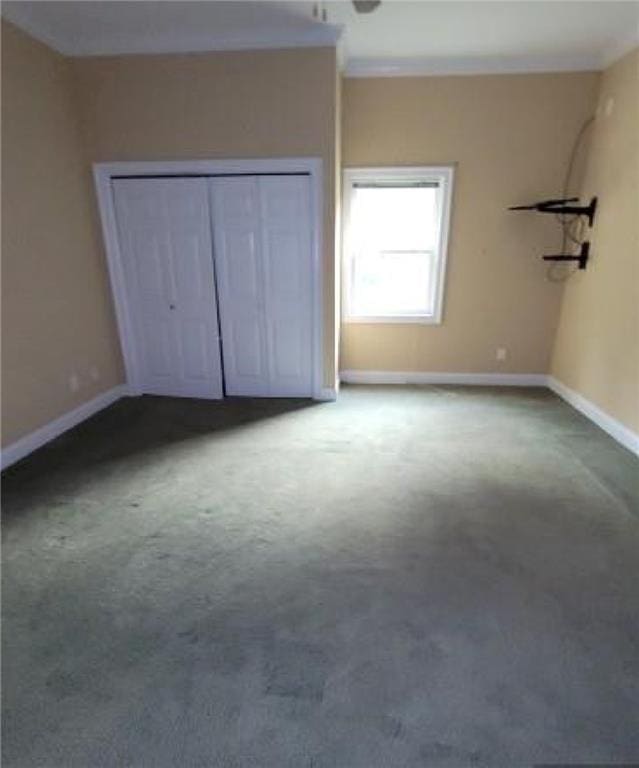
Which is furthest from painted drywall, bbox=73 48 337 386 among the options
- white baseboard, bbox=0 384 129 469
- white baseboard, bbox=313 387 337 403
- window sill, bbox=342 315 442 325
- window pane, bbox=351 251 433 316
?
white baseboard, bbox=0 384 129 469

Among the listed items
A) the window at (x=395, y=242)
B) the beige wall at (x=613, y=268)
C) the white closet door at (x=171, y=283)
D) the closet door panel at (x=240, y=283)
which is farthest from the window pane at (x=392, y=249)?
the white closet door at (x=171, y=283)

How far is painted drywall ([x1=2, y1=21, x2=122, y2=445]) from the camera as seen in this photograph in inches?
118

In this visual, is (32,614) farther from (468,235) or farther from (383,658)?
(468,235)

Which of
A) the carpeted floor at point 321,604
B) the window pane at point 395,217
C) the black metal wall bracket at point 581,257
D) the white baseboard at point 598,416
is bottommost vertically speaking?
the carpeted floor at point 321,604

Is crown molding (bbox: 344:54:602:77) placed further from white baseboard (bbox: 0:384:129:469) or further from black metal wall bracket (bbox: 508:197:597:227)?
white baseboard (bbox: 0:384:129:469)

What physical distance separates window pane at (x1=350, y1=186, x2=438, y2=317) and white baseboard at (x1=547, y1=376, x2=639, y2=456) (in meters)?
1.53

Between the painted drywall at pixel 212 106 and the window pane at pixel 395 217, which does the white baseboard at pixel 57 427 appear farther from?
the window pane at pixel 395 217

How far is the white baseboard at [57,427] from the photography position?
305 centimetres

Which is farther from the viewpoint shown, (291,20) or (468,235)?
(468,235)

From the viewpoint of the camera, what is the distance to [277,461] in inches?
121

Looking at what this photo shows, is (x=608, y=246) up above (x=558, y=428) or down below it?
above

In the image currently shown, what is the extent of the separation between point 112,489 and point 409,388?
298 centimetres

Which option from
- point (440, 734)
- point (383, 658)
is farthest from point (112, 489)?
point (440, 734)

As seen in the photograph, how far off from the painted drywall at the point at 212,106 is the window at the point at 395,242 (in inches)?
28.5
